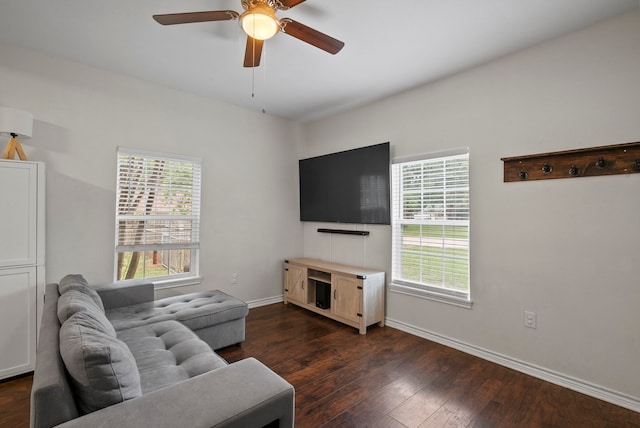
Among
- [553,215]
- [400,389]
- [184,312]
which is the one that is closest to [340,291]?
[400,389]

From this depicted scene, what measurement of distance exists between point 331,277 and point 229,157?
210 centimetres

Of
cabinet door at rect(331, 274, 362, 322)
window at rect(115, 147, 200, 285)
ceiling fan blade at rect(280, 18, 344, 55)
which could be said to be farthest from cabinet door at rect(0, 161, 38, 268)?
cabinet door at rect(331, 274, 362, 322)

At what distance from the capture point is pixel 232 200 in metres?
4.17

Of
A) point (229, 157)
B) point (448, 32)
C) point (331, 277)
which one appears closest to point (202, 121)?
point (229, 157)

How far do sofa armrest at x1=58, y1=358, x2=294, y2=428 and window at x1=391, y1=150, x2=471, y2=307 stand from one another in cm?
237

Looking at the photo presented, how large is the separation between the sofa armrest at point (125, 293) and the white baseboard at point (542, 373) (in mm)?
2865

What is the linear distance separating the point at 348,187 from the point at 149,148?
8.02 feet

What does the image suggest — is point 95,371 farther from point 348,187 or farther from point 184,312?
point 348,187

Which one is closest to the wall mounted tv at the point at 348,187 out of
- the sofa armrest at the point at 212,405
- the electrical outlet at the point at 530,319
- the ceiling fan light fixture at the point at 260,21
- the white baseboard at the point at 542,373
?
the white baseboard at the point at 542,373

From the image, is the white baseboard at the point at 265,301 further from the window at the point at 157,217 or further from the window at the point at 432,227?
the window at the point at 432,227

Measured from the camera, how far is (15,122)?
2463mm

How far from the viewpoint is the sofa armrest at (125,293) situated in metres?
2.85

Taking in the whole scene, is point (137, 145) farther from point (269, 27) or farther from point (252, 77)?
point (269, 27)

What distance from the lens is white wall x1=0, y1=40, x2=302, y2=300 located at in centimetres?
288
